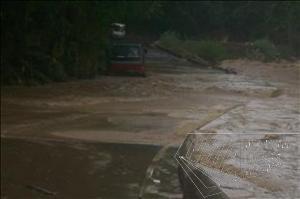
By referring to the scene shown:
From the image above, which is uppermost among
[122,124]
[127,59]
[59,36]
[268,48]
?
[268,48]

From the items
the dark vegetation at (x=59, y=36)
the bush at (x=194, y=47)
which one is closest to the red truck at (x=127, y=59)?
the dark vegetation at (x=59, y=36)

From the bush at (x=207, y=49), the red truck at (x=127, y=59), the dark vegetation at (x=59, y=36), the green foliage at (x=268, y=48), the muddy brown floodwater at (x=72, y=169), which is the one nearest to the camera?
the green foliage at (x=268, y=48)

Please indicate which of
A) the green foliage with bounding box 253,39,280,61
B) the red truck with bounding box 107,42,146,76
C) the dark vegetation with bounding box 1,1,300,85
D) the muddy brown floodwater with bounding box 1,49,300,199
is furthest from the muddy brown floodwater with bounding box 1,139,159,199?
the red truck with bounding box 107,42,146,76

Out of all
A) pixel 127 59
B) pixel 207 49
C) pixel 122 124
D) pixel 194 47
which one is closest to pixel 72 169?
pixel 122 124

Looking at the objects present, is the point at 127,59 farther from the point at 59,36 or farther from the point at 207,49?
the point at 207,49

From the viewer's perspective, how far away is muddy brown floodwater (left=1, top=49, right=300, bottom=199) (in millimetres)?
7238

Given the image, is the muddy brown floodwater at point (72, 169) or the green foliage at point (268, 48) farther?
the muddy brown floodwater at point (72, 169)

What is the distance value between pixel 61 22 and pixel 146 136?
11298 millimetres

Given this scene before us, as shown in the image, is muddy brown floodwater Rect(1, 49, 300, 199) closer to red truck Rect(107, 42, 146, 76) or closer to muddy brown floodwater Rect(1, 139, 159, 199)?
muddy brown floodwater Rect(1, 139, 159, 199)

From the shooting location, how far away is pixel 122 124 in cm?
1622

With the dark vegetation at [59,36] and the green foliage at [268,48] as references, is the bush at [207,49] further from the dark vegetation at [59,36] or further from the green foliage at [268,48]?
the green foliage at [268,48]

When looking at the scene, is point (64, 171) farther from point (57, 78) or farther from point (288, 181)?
point (57, 78)

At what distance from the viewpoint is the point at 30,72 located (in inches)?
936

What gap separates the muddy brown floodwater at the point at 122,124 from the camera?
23.7 ft
